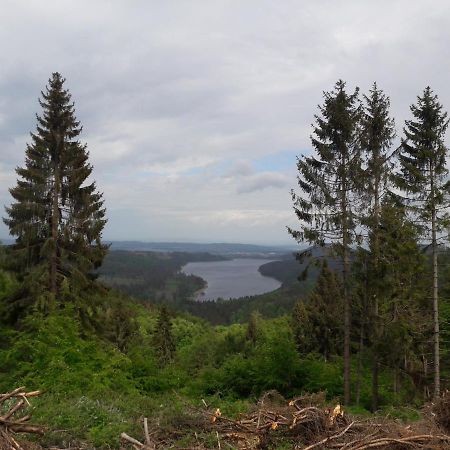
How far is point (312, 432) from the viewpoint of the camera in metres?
5.54

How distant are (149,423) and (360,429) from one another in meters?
3.03

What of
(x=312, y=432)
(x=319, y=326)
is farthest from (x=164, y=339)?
(x=312, y=432)

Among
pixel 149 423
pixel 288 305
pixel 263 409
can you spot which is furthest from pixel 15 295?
pixel 288 305

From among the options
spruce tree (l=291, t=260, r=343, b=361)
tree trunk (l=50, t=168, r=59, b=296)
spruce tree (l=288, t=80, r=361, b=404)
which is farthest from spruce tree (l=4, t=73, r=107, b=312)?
spruce tree (l=291, t=260, r=343, b=361)

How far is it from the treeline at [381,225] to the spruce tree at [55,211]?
25.8 feet

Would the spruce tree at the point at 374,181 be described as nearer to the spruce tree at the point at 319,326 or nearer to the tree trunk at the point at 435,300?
the tree trunk at the point at 435,300

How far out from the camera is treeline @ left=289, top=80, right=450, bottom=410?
14.0m

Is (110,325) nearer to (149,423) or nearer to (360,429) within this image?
(149,423)

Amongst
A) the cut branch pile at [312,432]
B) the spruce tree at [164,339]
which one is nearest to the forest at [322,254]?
the cut branch pile at [312,432]

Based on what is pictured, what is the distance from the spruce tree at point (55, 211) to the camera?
15.0m

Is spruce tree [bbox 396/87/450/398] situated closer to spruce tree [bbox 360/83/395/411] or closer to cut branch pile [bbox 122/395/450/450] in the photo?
spruce tree [bbox 360/83/395/411]

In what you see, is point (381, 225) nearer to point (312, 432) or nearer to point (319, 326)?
point (312, 432)

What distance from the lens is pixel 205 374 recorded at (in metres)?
14.2

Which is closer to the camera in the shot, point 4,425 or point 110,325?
point 4,425
